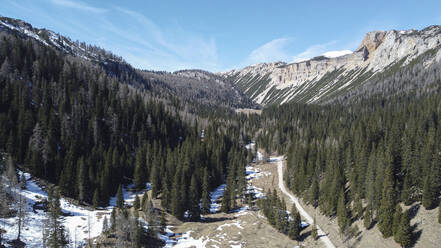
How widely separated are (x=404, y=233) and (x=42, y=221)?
6624 centimetres

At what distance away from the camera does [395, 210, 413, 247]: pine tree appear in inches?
1690

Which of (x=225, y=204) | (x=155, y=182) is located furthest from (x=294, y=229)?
(x=155, y=182)

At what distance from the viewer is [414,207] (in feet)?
166

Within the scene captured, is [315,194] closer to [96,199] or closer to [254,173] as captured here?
[254,173]

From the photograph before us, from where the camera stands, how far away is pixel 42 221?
170 feet

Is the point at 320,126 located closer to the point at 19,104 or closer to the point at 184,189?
the point at 184,189

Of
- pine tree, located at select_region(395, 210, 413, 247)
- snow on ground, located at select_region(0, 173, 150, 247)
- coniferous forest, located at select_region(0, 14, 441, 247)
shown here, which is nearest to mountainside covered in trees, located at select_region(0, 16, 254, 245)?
coniferous forest, located at select_region(0, 14, 441, 247)

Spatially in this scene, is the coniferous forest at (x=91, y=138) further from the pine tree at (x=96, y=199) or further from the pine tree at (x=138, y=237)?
the pine tree at (x=138, y=237)

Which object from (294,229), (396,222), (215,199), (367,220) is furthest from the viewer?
(215,199)

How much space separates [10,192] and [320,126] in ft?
466

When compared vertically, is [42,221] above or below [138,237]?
above

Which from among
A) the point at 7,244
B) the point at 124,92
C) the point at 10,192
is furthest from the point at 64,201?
the point at 124,92

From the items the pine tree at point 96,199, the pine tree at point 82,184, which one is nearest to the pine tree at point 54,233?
the pine tree at point 96,199

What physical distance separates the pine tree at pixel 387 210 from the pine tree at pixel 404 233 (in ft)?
11.8
